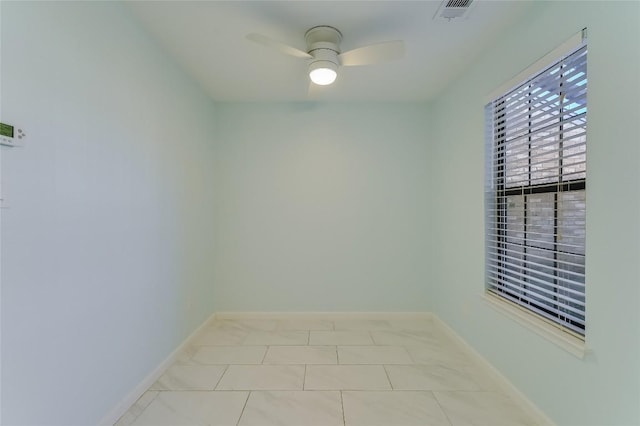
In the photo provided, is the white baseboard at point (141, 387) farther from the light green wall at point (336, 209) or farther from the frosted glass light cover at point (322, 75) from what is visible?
the frosted glass light cover at point (322, 75)

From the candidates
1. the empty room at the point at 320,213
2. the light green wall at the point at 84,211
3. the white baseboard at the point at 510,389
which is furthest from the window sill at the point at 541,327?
the light green wall at the point at 84,211

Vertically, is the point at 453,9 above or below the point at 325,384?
above

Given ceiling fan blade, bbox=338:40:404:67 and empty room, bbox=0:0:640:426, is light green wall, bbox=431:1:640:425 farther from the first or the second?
ceiling fan blade, bbox=338:40:404:67

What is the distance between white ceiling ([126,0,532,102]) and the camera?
186cm

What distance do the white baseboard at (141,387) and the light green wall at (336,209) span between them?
0.86 metres

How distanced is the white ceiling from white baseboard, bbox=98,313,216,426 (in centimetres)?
246

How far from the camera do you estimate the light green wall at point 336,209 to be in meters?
3.51

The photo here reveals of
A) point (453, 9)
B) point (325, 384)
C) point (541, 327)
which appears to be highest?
point (453, 9)

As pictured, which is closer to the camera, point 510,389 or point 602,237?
point 602,237

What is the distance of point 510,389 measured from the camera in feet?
6.62

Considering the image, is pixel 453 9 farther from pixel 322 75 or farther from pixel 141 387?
pixel 141 387

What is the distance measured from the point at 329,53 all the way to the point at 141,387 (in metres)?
2.66

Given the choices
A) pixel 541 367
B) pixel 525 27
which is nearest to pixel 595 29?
pixel 525 27

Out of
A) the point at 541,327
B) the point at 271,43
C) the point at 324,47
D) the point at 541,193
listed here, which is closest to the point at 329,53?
the point at 324,47
